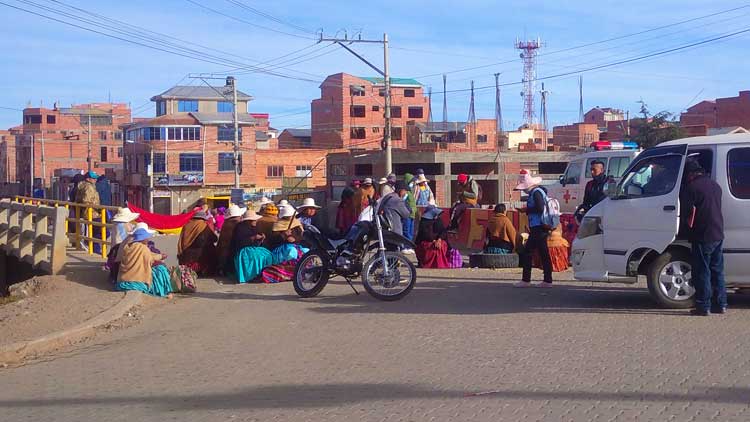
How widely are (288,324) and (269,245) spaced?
419cm

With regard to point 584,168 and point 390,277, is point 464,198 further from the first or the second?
point 584,168

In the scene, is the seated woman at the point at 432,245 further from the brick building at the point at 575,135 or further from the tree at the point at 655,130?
the brick building at the point at 575,135

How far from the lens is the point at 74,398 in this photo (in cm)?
766

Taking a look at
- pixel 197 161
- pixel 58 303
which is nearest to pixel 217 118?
pixel 197 161

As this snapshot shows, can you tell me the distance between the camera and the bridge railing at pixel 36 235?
15477mm

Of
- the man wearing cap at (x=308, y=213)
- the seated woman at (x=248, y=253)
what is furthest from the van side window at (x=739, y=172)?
the seated woman at (x=248, y=253)

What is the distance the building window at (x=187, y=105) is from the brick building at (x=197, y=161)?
203 inches

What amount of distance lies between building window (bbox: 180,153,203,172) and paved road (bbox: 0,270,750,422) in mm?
71847

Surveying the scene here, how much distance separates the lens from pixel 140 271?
13273 mm

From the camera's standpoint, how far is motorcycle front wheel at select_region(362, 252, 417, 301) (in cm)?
1211

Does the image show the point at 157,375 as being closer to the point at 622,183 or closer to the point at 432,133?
the point at 622,183

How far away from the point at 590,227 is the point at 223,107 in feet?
287

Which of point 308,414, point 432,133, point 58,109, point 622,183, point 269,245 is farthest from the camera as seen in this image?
point 58,109

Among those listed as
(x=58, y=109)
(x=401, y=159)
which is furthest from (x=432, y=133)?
(x=58, y=109)
